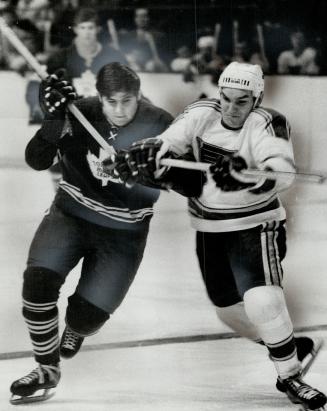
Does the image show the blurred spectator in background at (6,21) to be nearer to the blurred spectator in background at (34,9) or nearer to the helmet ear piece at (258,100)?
the blurred spectator in background at (34,9)

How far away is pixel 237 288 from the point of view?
263 centimetres

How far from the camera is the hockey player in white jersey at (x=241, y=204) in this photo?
2.53 metres

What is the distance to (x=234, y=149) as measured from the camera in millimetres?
2539

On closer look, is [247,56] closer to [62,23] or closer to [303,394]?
[62,23]

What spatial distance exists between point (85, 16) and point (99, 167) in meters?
0.49

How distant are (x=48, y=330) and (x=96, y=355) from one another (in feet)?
0.63

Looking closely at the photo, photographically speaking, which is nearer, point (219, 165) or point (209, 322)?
point (219, 165)

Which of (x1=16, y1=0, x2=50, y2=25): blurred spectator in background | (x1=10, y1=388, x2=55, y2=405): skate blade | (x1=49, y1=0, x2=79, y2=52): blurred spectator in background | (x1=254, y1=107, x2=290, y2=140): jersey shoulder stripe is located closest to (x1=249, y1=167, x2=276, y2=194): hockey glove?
(x1=254, y1=107, x2=290, y2=140): jersey shoulder stripe

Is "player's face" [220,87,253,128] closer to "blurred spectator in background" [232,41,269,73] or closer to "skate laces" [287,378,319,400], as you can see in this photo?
"blurred spectator in background" [232,41,269,73]

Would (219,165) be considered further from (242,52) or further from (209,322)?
(209,322)

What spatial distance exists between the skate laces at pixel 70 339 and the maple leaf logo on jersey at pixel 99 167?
1.78ft

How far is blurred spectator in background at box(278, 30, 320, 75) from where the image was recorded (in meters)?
2.56

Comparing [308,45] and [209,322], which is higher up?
[308,45]

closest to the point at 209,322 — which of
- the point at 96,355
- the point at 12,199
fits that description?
the point at 96,355
